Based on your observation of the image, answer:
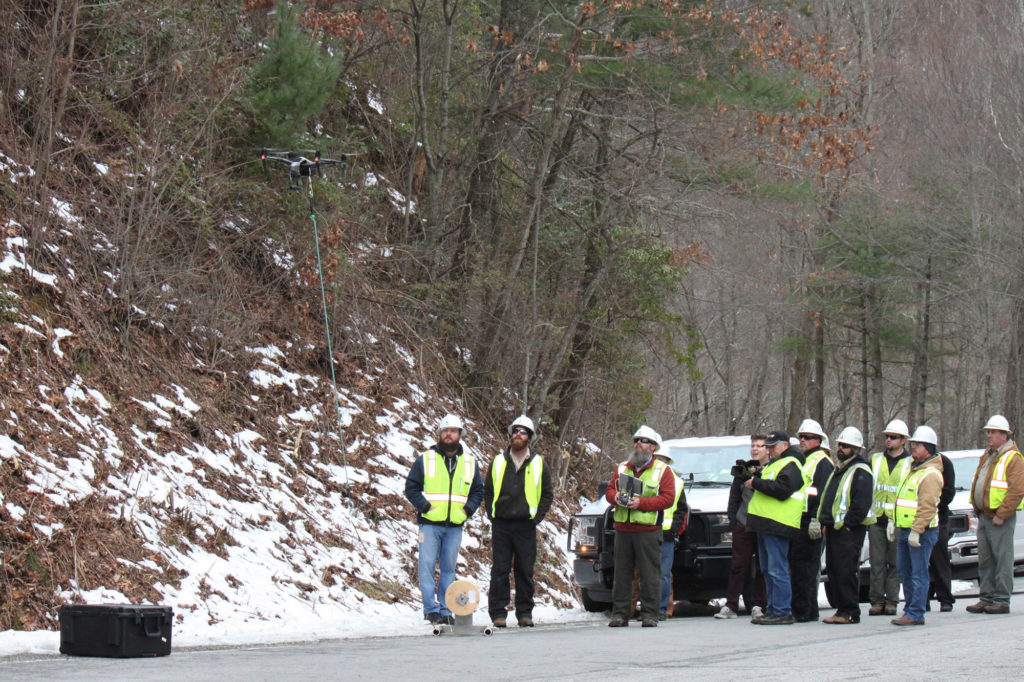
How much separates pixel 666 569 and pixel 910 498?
2.53m

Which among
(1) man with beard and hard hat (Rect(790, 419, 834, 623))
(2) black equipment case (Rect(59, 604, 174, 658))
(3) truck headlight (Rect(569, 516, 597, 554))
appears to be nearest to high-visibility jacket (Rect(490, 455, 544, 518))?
(3) truck headlight (Rect(569, 516, 597, 554))

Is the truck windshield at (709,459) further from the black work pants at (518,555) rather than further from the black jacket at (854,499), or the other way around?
the black work pants at (518,555)

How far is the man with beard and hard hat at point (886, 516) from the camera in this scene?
12.8m

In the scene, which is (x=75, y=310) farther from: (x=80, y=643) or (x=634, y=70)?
(x=634, y=70)

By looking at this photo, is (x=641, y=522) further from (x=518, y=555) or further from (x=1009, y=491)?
(x=1009, y=491)

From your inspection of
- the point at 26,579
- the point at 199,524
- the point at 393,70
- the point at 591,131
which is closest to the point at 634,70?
the point at 591,131

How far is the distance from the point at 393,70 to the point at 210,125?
6.66 m

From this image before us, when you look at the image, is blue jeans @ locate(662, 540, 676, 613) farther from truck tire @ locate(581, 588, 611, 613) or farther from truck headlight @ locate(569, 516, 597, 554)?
truck tire @ locate(581, 588, 611, 613)

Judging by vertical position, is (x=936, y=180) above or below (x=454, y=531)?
above

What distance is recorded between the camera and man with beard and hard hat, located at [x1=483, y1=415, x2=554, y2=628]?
1232 cm

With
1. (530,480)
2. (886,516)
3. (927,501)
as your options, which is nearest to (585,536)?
(530,480)

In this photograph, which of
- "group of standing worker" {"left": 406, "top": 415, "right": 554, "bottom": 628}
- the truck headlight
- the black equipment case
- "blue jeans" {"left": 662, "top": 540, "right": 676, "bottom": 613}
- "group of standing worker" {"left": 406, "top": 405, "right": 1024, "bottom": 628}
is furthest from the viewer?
the truck headlight

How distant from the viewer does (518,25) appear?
68.7ft

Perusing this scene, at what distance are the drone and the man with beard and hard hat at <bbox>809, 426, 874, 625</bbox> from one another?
8.03 meters
